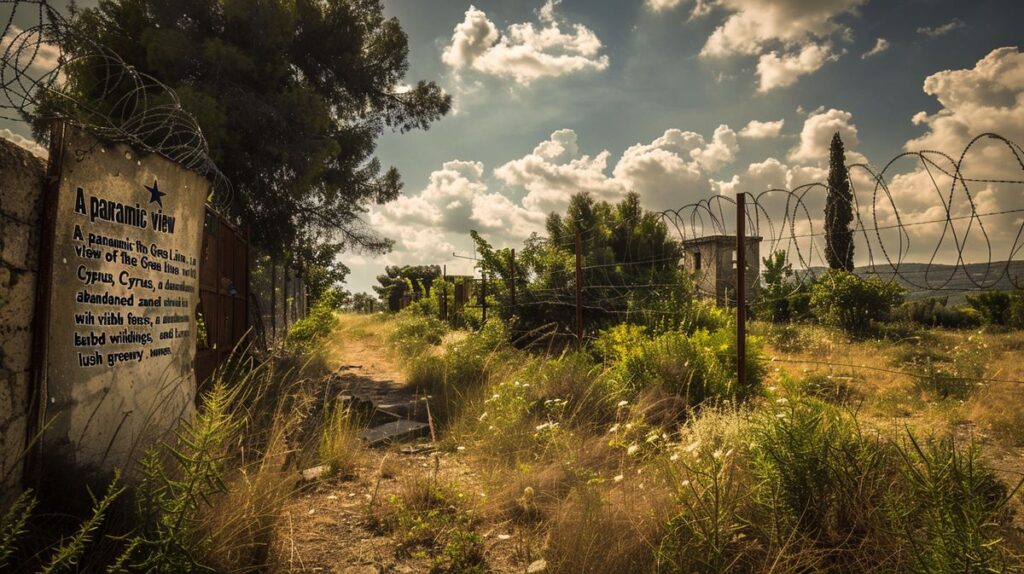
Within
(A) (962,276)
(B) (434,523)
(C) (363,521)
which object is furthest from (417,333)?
(A) (962,276)

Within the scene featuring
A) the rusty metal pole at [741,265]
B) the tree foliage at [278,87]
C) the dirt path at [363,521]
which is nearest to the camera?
the dirt path at [363,521]

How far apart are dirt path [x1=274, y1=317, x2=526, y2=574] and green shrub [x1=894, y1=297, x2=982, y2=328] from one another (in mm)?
19004

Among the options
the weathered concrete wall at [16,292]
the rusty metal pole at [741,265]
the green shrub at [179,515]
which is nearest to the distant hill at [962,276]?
the rusty metal pole at [741,265]

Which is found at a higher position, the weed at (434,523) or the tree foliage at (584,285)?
the tree foliage at (584,285)

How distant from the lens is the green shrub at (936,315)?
1800 centimetres

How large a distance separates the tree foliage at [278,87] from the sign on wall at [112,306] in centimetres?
528

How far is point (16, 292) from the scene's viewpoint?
250 cm

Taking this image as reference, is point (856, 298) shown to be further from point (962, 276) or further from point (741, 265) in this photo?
point (962, 276)

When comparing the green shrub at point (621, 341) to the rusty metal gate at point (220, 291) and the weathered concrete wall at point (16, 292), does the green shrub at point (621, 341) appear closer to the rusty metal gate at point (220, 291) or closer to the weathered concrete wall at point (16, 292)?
the rusty metal gate at point (220, 291)

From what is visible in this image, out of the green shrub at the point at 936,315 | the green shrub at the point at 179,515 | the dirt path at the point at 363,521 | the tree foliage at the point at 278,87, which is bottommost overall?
the dirt path at the point at 363,521

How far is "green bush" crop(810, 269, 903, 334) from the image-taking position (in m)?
13.9

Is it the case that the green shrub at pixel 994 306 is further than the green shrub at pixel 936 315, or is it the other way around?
the green shrub at pixel 936 315

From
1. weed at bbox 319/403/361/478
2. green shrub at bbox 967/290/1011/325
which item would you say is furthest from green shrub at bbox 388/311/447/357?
green shrub at bbox 967/290/1011/325

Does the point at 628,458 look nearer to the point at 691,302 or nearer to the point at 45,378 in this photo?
the point at 45,378
